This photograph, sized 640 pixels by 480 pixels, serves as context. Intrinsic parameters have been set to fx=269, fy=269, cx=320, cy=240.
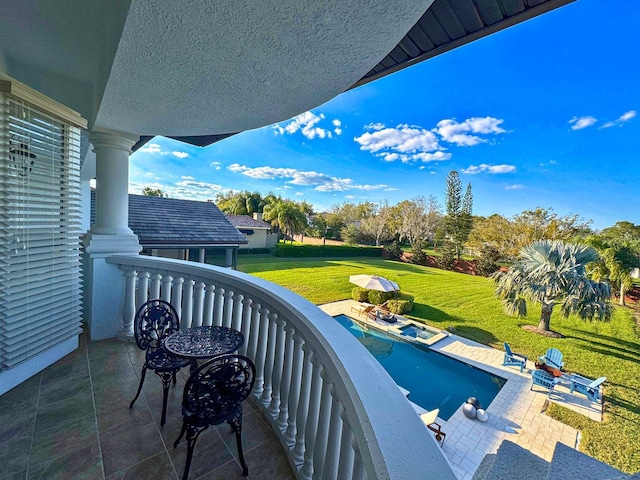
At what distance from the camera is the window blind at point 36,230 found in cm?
212

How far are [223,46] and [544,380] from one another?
9.73 m

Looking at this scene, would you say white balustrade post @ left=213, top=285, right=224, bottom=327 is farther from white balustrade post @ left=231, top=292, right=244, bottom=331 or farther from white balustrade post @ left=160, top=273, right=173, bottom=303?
white balustrade post @ left=160, top=273, right=173, bottom=303

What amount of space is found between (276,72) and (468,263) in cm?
2641

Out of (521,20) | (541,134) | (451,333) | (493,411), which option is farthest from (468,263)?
(521,20)

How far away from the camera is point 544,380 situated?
7047mm

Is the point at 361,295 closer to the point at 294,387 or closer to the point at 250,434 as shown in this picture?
the point at 250,434

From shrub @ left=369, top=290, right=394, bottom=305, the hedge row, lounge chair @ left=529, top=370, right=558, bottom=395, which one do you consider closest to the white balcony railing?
lounge chair @ left=529, top=370, right=558, bottom=395

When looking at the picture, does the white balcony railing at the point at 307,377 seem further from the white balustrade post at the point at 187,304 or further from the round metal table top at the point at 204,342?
the round metal table top at the point at 204,342

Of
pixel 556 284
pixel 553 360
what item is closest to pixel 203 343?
pixel 553 360

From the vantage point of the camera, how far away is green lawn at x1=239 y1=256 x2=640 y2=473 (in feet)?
20.5

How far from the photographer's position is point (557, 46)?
54.0ft

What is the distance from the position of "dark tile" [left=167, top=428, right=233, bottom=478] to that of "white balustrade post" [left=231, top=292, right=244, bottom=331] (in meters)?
0.72

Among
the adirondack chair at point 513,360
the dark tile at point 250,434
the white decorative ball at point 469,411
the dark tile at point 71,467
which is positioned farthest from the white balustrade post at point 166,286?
the adirondack chair at point 513,360

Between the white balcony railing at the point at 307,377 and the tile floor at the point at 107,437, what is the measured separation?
0.18 meters
